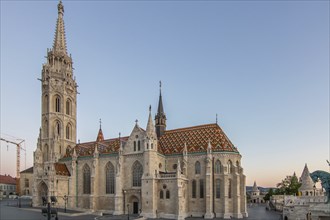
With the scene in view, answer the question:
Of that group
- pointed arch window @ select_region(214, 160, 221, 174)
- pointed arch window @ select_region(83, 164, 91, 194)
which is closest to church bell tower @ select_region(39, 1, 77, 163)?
pointed arch window @ select_region(83, 164, 91, 194)

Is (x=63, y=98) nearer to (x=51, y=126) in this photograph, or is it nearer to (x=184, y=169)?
(x=51, y=126)

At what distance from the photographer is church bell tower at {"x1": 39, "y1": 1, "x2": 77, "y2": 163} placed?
60500 millimetres

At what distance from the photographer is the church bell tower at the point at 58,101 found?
60.5 m

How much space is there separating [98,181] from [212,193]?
19964 mm

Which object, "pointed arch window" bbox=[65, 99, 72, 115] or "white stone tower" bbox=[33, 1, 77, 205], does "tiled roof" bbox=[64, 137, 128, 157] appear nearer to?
"white stone tower" bbox=[33, 1, 77, 205]

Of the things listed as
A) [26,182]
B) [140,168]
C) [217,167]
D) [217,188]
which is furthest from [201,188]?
[26,182]

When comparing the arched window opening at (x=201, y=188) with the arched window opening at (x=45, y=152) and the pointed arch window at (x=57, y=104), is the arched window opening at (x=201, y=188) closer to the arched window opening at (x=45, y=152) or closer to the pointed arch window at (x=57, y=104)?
the arched window opening at (x=45, y=152)

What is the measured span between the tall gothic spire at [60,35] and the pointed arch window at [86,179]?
84.1 feet

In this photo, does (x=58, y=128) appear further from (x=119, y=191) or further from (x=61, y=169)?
(x=119, y=191)

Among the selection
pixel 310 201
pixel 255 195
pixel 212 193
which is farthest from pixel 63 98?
pixel 255 195

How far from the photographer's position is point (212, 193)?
4731 cm

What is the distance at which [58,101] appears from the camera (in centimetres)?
6247

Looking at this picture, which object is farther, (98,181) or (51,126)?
(51,126)

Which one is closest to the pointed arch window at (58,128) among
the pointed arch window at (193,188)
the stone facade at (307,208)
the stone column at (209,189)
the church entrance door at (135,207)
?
the church entrance door at (135,207)
